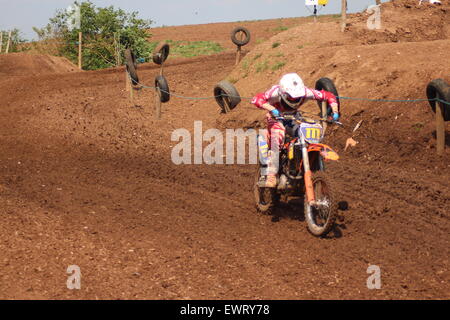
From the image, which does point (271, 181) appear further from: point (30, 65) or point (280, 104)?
point (30, 65)

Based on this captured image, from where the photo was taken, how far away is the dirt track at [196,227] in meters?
5.43

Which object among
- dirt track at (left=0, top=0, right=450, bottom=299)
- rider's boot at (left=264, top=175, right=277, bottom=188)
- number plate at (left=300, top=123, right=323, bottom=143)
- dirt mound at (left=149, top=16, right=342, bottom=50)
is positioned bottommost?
dirt track at (left=0, top=0, right=450, bottom=299)

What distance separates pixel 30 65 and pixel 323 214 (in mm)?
25389

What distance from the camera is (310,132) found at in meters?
6.88

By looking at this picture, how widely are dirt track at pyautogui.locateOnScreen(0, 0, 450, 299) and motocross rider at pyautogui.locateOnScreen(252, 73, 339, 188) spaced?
82 cm

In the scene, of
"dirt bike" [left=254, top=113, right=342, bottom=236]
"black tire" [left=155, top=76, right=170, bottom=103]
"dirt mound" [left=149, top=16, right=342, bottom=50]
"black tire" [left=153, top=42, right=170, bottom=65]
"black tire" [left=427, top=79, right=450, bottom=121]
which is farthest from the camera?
"dirt mound" [left=149, top=16, right=342, bottom=50]

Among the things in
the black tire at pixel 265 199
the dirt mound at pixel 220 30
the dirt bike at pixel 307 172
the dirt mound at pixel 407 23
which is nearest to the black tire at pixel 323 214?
the dirt bike at pixel 307 172

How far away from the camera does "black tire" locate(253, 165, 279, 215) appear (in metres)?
7.72

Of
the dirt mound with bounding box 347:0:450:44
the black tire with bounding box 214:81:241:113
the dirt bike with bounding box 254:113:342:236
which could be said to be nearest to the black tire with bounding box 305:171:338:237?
the dirt bike with bounding box 254:113:342:236

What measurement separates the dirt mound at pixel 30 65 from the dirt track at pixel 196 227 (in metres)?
15.8

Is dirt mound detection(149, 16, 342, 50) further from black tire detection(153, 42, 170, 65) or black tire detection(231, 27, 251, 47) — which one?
black tire detection(153, 42, 170, 65)

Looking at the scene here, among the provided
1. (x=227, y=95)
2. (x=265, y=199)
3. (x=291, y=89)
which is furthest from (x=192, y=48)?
(x=291, y=89)
